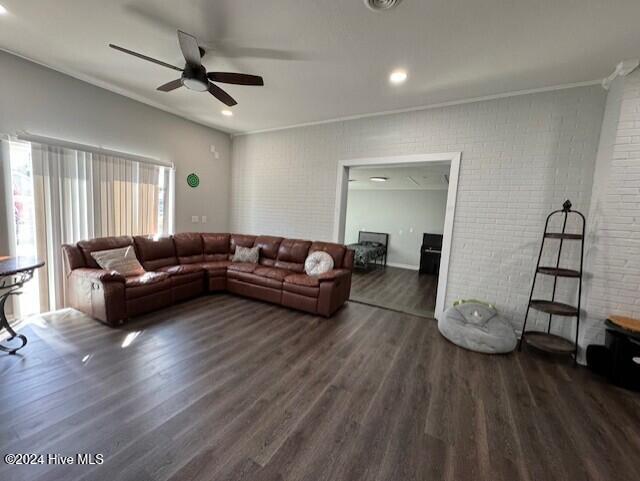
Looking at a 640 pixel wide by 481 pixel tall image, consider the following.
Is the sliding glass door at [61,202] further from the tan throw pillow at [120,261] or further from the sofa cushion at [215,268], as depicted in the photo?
the sofa cushion at [215,268]

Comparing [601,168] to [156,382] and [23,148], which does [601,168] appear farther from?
[23,148]

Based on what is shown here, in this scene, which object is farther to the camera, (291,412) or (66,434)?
(291,412)

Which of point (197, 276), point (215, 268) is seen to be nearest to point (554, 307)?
point (215, 268)

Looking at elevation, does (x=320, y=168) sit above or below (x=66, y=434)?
above

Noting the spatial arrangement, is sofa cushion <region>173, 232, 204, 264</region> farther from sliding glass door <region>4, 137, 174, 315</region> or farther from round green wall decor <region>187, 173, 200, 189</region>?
round green wall decor <region>187, 173, 200, 189</region>

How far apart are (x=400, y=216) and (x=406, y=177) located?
1.85 m

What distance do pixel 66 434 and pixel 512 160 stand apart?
4.64 m

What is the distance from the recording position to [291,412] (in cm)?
178

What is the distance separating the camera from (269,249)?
4.50 meters

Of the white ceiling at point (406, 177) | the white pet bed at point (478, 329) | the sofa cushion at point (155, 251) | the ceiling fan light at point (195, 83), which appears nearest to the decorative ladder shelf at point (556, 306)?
the white pet bed at point (478, 329)

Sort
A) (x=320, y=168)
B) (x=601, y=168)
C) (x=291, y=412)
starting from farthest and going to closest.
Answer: (x=320, y=168) < (x=601, y=168) < (x=291, y=412)

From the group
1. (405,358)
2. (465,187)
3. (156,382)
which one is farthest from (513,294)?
(156,382)

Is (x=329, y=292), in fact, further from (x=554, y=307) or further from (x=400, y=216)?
(x=400, y=216)

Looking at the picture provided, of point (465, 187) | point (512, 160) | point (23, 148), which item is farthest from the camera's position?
point (465, 187)
